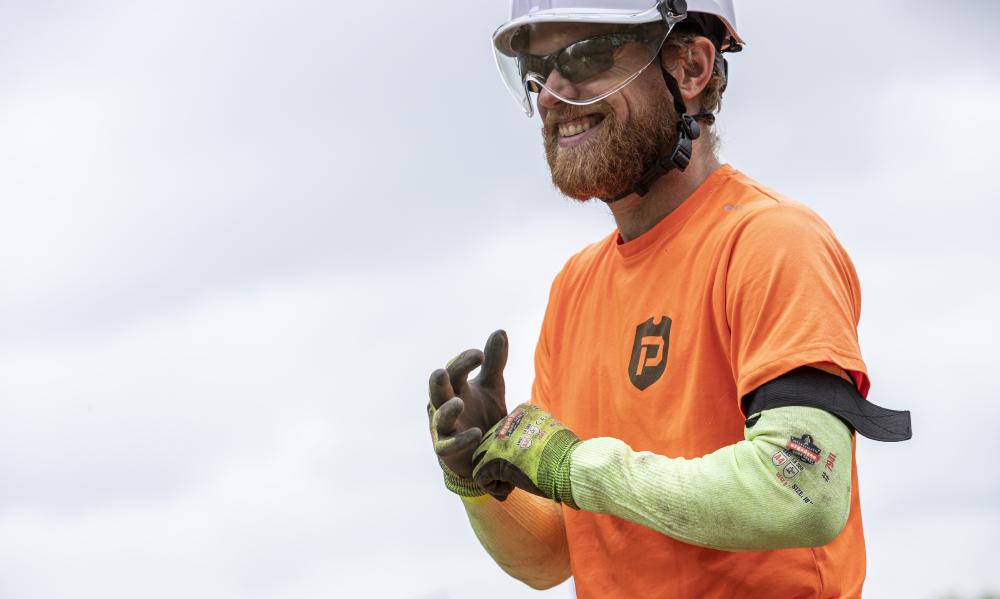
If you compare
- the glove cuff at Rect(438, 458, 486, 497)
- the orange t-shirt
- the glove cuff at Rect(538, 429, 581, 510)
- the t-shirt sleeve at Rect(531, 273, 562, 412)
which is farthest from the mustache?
the glove cuff at Rect(438, 458, 486, 497)

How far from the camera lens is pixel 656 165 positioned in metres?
4.50

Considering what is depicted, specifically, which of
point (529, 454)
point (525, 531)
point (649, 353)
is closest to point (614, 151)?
point (649, 353)

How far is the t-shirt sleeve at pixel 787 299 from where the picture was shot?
3.66 m

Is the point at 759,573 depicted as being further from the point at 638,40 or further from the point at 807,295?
the point at 638,40

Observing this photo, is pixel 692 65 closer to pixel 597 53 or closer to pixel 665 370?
pixel 597 53

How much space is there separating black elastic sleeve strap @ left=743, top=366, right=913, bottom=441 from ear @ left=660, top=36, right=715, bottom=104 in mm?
1415

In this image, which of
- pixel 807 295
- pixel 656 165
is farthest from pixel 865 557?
pixel 656 165

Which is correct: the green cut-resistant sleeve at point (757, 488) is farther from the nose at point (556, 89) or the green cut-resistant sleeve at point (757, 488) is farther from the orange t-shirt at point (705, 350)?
the nose at point (556, 89)

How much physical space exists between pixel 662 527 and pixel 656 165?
1380 mm

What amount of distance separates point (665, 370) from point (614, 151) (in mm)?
861

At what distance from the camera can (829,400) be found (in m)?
3.64

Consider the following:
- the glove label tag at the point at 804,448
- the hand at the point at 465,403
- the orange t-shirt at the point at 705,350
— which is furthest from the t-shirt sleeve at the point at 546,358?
the glove label tag at the point at 804,448

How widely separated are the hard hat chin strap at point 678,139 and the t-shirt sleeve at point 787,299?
44 cm

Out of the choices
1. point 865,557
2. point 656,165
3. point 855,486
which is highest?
point 656,165
